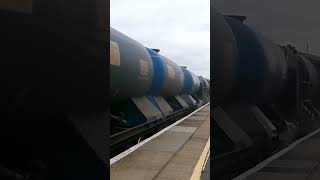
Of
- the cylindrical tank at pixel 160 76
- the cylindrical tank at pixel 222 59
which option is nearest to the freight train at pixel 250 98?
the cylindrical tank at pixel 222 59

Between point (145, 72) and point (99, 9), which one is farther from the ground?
point (99, 9)

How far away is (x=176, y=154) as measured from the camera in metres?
7.41

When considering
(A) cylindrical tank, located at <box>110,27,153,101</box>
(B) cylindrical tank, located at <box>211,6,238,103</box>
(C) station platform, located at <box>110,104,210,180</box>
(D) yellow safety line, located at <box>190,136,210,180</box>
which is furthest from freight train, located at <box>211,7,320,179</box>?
(A) cylindrical tank, located at <box>110,27,153,101</box>

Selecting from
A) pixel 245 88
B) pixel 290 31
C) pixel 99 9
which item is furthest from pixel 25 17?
pixel 245 88

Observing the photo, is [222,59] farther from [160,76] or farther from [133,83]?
[160,76]

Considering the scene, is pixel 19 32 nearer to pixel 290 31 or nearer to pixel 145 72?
pixel 290 31

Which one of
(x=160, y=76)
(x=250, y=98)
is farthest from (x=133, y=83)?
(x=250, y=98)

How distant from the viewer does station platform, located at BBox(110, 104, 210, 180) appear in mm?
5613

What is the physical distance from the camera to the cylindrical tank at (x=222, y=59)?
2678mm

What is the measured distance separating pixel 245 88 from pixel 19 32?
2.67 meters

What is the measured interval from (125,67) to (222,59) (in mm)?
4723

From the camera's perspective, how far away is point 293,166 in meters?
3.58

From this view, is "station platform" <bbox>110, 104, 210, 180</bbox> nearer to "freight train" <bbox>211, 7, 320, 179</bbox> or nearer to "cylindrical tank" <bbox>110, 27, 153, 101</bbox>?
"freight train" <bbox>211, 7, 320, 179</bbox>

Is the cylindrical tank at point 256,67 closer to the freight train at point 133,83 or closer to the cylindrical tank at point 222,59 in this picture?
the cylindrical tank at point 222,59
